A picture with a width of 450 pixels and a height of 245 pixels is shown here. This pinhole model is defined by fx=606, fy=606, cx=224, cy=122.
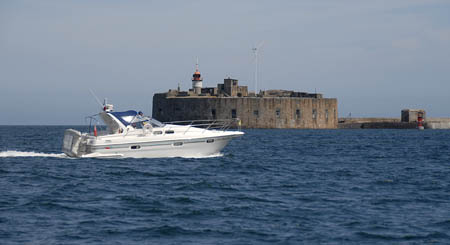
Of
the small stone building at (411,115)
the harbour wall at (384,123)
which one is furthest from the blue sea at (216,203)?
the small stone building at (411,115)

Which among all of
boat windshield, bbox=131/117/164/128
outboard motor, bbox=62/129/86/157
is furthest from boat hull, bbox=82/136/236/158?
boat windshield, bbox=131/117/164/128

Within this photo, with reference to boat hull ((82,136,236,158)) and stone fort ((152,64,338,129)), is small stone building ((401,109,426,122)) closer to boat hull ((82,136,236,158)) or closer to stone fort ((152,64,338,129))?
stone fort ((152,64,338,129))

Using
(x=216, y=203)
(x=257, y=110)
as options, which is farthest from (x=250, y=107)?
(x=216, y=203)

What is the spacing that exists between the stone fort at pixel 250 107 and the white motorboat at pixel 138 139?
56968 mm

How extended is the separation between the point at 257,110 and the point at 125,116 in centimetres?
5886

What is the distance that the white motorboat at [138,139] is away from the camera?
24812mm

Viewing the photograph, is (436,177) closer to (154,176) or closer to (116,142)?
(154,176)

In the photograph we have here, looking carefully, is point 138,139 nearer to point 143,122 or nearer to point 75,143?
point 143,122

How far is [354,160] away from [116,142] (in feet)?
38.0

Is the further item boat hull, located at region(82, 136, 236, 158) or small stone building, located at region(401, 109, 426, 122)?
small stone building, located at region(401, 109, 426, 122)

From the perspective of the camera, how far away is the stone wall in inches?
3273

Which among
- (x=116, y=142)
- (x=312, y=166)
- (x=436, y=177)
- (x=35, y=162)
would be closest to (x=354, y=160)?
(x=312, y=166)

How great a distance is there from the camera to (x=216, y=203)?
1501cm

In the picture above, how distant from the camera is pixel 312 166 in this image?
83.7ft
